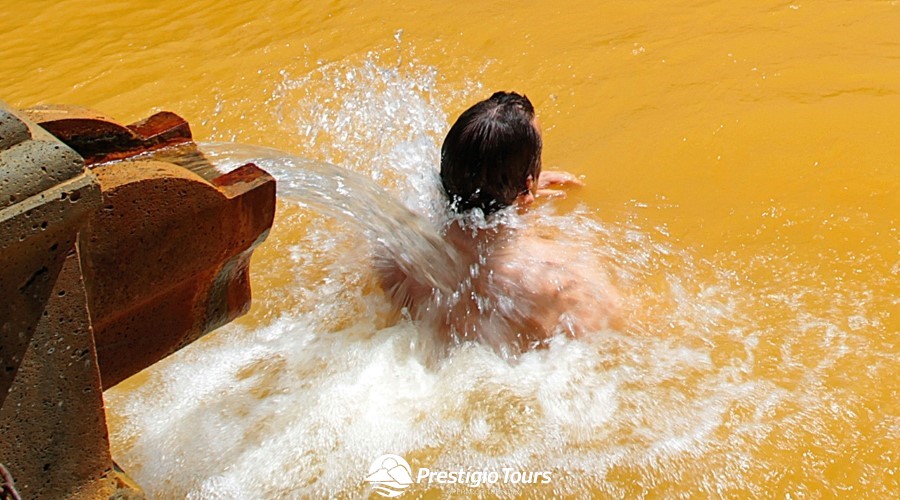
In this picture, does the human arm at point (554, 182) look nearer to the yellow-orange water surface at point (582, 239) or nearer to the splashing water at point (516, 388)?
Answer: the yellow-orange water surface at point (582, 239)

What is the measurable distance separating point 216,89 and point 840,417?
3.22 m

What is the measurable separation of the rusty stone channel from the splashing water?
0.62m

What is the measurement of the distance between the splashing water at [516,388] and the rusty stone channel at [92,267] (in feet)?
2.02

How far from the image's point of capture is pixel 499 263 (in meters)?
2.80

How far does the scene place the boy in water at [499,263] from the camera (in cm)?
272

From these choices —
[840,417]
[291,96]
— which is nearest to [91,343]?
[840,417]

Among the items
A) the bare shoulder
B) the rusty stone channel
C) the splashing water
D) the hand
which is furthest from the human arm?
the rusty stone channel

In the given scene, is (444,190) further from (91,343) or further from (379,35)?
(379,35)

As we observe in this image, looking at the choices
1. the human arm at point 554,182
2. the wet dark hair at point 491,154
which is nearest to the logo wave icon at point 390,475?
the wet dark hair at point 491,154

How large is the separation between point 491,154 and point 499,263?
1.18ft

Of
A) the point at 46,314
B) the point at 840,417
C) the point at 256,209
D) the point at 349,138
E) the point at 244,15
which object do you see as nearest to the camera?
the point at 46,314

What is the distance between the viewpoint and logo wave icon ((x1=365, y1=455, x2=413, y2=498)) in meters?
2.43

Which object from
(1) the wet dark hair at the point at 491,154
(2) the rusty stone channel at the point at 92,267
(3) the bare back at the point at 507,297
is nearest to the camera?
(2) the rusty stone channel at the point at 92,267

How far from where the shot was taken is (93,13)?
521 centimetres
